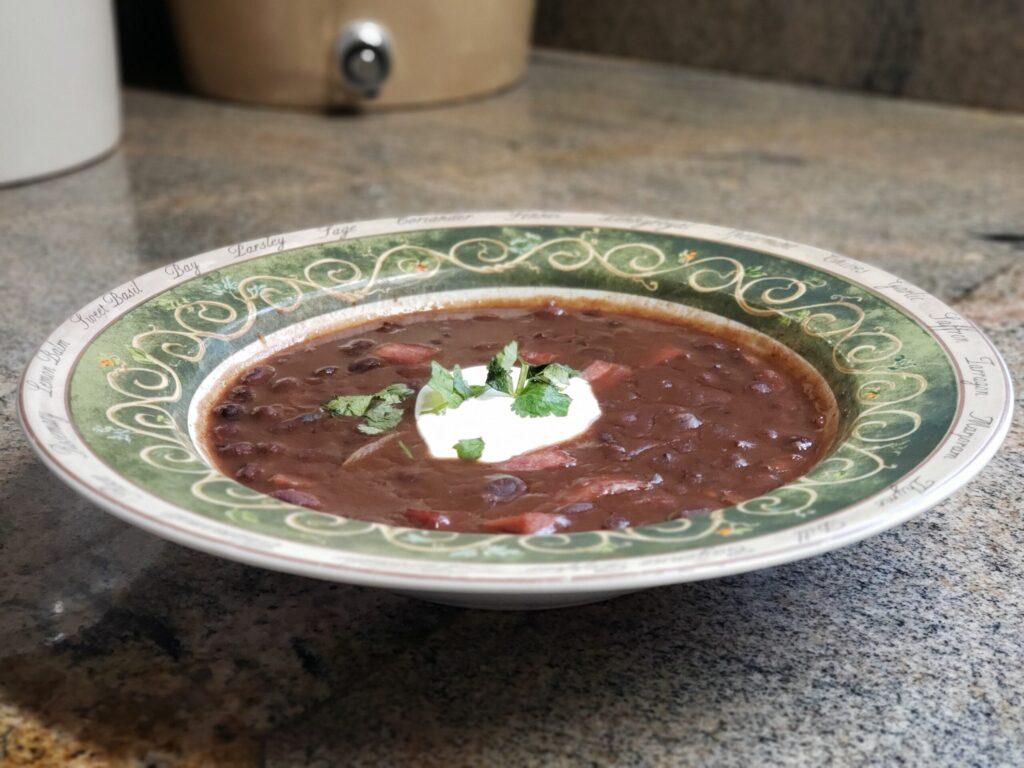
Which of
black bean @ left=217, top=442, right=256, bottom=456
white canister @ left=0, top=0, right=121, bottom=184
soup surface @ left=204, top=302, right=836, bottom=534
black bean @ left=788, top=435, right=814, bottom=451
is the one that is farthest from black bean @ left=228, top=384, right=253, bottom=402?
white canister @ left=0, top=0, right=121, bottom=184

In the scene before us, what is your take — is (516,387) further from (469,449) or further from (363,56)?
(363,56)

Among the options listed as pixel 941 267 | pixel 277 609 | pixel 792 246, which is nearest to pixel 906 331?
pixel 792 246

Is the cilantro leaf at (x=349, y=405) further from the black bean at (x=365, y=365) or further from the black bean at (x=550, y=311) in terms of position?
the black bean at (x=550, y=311)

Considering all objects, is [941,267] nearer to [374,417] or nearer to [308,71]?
[374,417]

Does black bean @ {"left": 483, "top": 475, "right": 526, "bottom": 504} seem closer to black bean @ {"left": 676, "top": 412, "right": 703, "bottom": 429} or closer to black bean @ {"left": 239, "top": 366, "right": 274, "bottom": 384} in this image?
black bean @ {"left": 676, "top": 412, "right": 703, "bottom": 429}

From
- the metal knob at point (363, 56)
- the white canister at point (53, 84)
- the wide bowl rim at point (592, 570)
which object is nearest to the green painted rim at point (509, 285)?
the wide bowl rim at point (592, 570)

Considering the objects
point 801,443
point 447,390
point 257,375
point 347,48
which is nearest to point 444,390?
point 447,390
